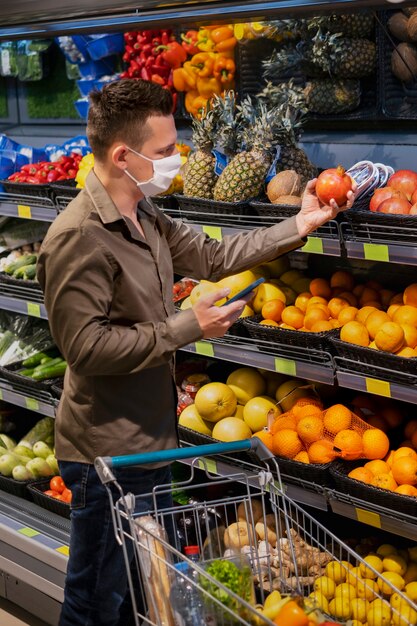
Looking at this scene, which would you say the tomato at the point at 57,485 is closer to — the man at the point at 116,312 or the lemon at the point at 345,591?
the man at the point at 116,312

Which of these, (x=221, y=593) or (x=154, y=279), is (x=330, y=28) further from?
(x=221, y=593)

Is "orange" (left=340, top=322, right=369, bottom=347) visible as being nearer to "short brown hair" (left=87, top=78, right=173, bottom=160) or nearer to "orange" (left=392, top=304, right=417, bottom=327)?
"orange" (left=392, top=304, right=417, bottom=327)

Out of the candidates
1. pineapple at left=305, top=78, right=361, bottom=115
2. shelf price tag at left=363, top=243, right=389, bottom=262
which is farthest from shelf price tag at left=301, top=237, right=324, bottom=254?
pineapple at left=305, top=78, right=361, bottom=115

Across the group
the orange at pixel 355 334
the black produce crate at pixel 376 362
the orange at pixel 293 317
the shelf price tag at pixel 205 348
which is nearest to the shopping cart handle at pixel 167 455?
the black produce crate at pixel 376 362

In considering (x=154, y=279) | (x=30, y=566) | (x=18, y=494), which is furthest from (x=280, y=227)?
(x=18, y=494)

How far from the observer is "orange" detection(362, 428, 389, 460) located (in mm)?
3113

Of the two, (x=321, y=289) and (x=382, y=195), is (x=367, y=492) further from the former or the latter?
(x=382, y=195)

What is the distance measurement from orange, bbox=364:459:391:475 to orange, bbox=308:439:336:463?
0.40ft

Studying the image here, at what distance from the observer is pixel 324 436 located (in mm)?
3215

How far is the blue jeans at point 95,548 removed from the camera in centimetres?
266

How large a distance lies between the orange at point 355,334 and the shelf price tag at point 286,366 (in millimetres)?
215

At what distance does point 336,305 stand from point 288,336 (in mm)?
254

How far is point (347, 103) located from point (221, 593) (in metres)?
2.20

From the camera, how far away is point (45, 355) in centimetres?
457
